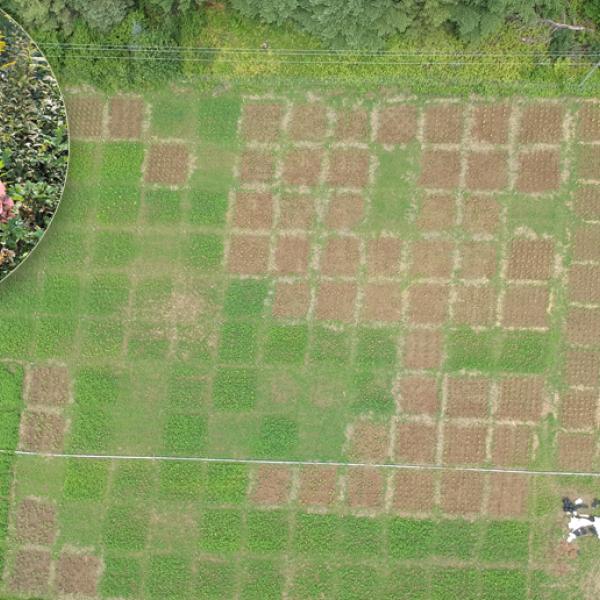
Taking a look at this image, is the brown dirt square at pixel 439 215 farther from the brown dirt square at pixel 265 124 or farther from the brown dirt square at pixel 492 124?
the brown dirt square at pixel 265 124

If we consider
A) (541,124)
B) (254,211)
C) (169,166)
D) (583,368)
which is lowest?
(583,368)

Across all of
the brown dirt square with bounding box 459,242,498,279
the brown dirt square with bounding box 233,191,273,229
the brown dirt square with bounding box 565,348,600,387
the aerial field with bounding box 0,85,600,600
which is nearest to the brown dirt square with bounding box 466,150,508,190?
the aerial field with bounding box 0,85,600,600

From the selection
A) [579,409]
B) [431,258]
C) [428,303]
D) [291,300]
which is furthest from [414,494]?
[431,258]

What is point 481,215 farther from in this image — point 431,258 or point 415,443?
point 415,443

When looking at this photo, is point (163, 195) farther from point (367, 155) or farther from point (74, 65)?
point (367, 155)

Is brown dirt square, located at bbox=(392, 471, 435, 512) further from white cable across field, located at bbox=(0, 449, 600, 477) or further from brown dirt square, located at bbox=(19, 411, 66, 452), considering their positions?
brown dirt square, located at bbox=(19, 411, 66, 452)

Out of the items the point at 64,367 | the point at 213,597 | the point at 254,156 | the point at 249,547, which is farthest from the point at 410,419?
the point at 64,367

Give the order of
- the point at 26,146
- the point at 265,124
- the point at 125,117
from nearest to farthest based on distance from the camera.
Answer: the point at 26,146, the point at 265,124, the point at 125,117
